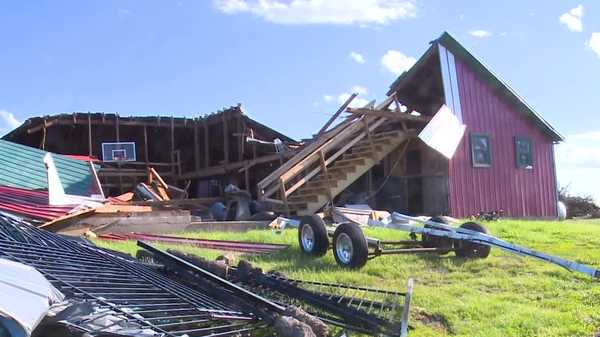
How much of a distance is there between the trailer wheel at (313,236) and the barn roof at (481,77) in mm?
10719

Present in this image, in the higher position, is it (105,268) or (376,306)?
(105,268)

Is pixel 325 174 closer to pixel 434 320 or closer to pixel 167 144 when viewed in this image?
pixel 434 320

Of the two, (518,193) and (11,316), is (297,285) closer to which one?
(11,316)

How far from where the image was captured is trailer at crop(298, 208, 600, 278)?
773 centimetres

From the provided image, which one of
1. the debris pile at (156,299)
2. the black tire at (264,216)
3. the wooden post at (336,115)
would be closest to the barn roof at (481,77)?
the wooden post at (336,115)

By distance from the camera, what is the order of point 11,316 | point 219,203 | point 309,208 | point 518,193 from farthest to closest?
point 518,193 → point 219,203 → point 309,208 → point 11,316

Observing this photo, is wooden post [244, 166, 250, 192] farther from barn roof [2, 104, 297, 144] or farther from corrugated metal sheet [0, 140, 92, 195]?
corrugated metal sheet [0, 140, 92, 195]

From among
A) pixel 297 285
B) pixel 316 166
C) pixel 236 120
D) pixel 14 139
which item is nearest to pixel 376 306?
pixel 297 285

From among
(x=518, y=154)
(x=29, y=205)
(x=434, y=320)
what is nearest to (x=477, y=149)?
(x=518, y=154)

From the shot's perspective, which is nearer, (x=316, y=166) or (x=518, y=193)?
(x=316, y=166)

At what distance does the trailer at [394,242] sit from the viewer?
25.4 ft

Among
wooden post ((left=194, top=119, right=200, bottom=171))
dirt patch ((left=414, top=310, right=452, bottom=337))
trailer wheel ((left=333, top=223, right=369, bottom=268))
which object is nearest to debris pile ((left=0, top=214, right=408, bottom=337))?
dirt patch ((left=414, top=310, right=452, bottom=337))

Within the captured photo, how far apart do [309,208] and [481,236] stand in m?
Answer: 7.71

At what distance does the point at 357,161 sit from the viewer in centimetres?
1638
